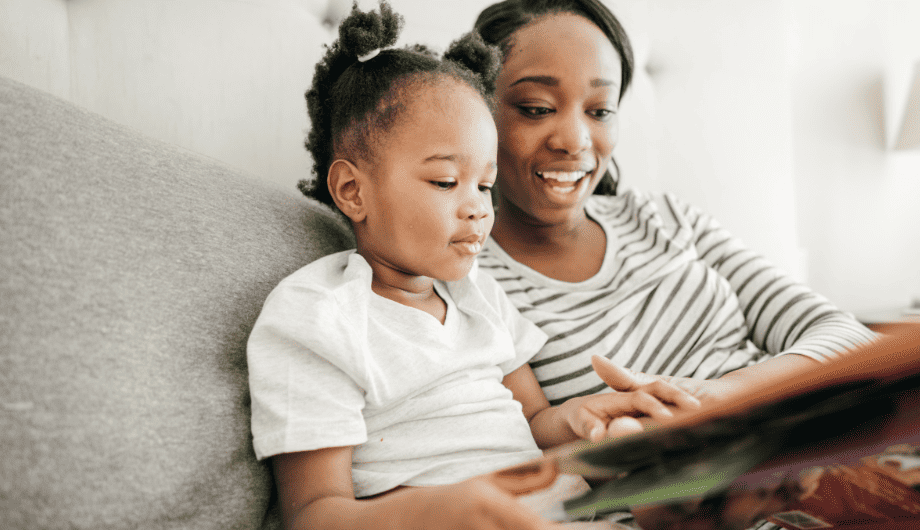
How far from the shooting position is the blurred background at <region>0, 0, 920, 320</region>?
2.64 ft

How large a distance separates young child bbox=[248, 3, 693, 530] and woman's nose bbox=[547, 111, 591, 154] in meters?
0.14

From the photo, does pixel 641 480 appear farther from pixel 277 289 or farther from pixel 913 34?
pixel 913 34

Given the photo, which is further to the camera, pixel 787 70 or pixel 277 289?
pixel 787 70

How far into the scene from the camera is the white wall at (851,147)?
192 cm

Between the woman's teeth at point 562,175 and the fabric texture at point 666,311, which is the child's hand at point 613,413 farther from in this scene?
the woman's teeth at point 562,175

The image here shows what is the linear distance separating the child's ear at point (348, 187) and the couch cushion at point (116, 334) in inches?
5.0

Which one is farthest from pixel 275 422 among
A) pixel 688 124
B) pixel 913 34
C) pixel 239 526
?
pixel 913 34

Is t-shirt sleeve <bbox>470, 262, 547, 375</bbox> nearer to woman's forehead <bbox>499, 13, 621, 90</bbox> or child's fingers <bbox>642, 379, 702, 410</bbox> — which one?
child's fingers <bbox>642, 379, 702, 410</bbox>

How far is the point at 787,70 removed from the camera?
138cm

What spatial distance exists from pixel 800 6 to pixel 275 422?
2.25m

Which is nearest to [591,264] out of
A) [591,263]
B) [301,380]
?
[591,263]

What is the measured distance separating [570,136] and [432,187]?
0.29 metres

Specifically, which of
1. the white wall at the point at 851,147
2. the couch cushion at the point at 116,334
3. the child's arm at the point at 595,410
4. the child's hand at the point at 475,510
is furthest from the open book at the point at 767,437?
the white wall at the point at 851,147

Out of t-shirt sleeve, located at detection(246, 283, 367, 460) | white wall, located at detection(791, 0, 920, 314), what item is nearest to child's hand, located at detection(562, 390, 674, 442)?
t-shirt sleeve, located at detection(246, 283, 367, 460)
